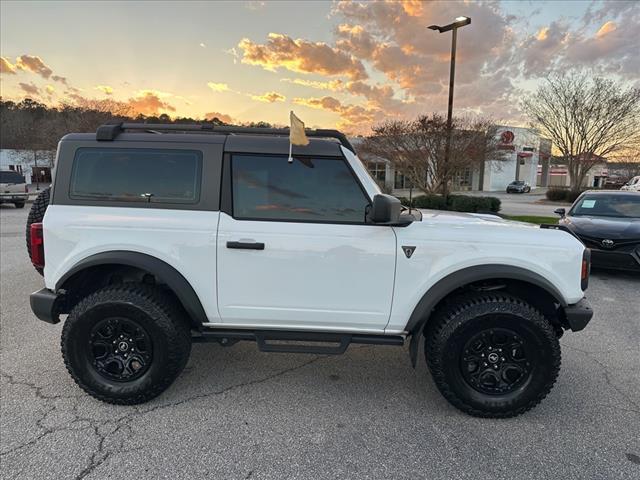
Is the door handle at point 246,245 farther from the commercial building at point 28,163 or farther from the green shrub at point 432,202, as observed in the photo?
the commercial building at point 28,163

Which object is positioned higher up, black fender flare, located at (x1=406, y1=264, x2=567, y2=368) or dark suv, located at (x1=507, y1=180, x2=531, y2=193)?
dark suv, located at (x1=507, y1=180, x2=531, y2=193)

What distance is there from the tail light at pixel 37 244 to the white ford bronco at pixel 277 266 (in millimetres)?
15

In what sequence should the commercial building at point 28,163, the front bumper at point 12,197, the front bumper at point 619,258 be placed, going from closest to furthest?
the front bumper at point 619,258 → the front bumper at point 12,197 → the commercial building at point 28,163

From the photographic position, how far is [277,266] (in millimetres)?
2773

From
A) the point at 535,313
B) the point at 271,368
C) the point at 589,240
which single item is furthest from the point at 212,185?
the point at 589,240

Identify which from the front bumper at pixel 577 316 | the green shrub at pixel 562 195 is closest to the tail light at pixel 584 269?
the front bumper at pixel 577 316

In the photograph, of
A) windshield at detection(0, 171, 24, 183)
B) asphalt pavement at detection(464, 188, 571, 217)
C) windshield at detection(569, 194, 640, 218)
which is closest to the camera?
windshield at detection(569, 194, 640, 218)

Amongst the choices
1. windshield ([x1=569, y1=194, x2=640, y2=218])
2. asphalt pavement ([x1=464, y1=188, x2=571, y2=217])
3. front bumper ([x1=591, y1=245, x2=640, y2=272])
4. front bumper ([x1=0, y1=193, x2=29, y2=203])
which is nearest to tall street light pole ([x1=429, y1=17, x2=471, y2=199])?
asphalt pavement ([x1=464, y1=188, x2=571, y2=217])

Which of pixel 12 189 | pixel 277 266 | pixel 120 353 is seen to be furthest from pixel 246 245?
pixel 12 189

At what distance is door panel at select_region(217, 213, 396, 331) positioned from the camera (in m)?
2.74

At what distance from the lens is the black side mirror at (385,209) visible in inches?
100

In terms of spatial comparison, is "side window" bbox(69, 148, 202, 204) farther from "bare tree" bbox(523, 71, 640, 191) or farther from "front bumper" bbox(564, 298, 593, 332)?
"bare tree" bbox(523, 71, 640, 191)

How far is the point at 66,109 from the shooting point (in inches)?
1185

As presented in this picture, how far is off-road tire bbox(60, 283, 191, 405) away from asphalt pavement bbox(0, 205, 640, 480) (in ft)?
0.44
